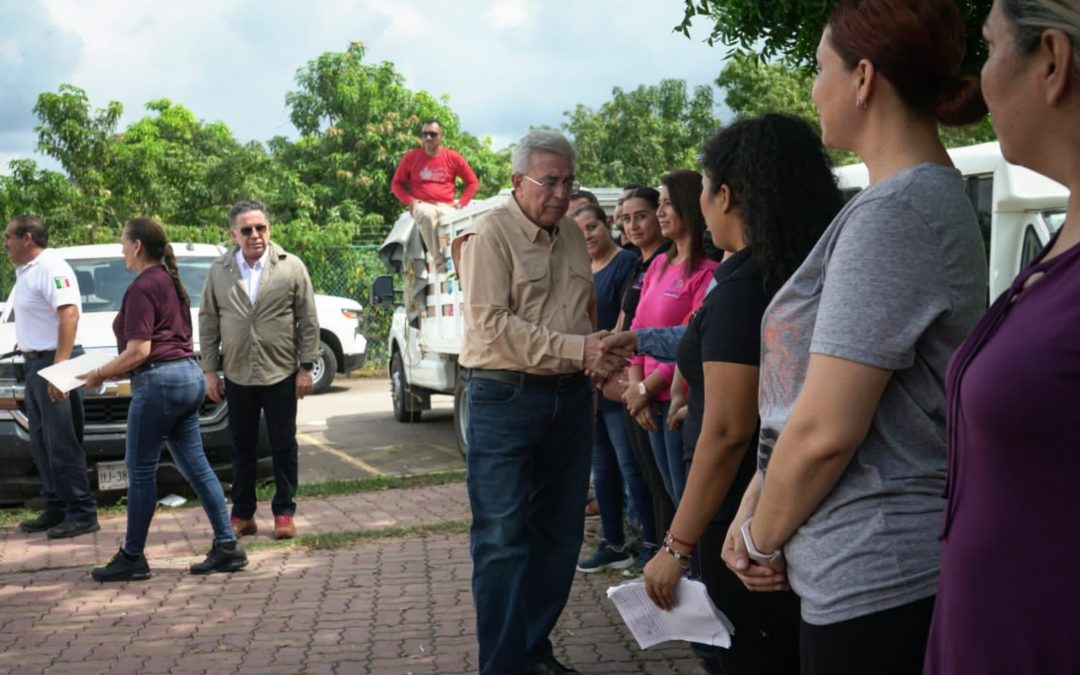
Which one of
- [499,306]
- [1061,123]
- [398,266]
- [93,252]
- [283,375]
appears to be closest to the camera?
[1061,123]

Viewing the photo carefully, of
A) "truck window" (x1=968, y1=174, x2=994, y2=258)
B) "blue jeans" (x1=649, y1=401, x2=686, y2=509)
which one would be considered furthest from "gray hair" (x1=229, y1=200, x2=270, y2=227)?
"truck window" (x1=968, y1=174, x2=994, y2=258)

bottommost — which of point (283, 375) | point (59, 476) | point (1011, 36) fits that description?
point (59, 476)

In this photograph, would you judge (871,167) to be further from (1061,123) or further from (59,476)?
(59,476)

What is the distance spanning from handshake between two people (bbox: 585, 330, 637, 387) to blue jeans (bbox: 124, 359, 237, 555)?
3311mm

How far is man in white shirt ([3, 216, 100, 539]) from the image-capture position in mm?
8242

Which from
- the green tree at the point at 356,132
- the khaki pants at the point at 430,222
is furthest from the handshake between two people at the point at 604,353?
the green tree at the point at 356,132

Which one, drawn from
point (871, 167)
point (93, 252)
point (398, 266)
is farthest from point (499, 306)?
point (398, 266)

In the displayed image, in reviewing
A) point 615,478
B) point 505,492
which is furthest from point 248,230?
point 505,492

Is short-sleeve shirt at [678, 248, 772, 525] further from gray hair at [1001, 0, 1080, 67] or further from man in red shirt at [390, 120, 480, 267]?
man in red shirt at [390, 120, 480, 267]

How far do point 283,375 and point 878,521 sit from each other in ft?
20.5

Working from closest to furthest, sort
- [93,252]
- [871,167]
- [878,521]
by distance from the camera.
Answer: [878,521], [871,167], [93,252]

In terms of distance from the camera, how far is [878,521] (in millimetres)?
2113

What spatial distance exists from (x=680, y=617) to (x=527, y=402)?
1.73m

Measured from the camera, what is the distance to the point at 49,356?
8328mm
